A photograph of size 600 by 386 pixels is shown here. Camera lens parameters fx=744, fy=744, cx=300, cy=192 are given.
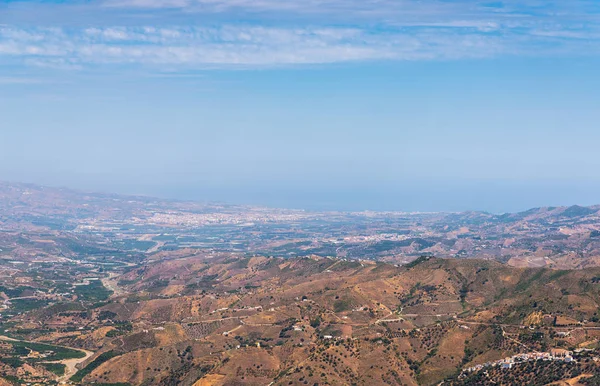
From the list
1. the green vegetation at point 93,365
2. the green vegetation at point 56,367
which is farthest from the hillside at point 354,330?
the green vegetation at point 56,367

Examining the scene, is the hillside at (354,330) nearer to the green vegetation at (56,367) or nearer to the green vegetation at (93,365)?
the green vegetation at (93,365)

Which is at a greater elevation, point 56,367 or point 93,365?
point 93,365

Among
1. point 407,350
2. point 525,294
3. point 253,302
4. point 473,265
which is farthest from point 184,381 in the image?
point 473,265

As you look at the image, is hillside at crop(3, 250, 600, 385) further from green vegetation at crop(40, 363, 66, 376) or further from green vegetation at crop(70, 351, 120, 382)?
green vegetation at crop(40, 363, 66, 376)

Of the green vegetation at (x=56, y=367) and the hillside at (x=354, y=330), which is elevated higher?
the hillside at (x=354, y=330)

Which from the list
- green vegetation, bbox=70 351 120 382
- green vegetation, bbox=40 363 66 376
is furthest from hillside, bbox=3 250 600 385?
green vegetation, bbox=40 363 66 376

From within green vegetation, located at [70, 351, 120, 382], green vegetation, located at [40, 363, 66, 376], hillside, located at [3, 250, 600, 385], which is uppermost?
hillside, located at [3, 250, 600, 385]

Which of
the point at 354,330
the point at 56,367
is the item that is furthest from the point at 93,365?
the point at 354,330

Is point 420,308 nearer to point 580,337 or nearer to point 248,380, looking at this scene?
point 580,337

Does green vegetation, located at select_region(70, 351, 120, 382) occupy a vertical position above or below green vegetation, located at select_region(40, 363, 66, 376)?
above

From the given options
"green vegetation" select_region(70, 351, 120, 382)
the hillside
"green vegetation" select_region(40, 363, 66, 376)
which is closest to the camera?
the hillside

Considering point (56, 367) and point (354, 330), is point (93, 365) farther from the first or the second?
point (354, 330)
